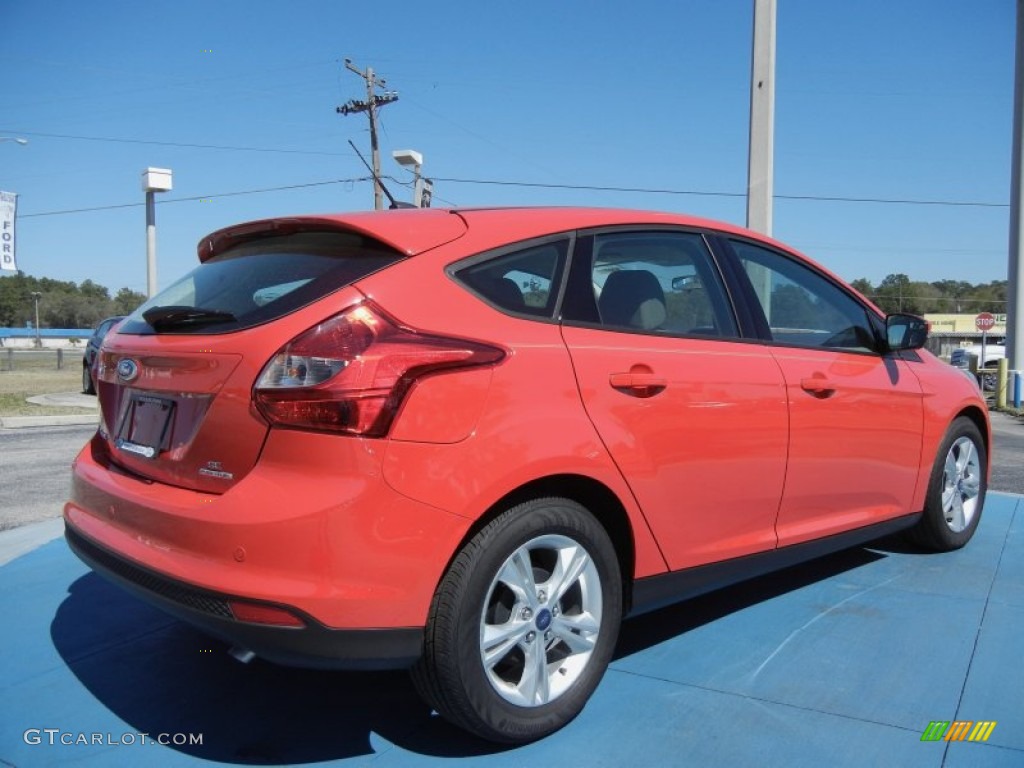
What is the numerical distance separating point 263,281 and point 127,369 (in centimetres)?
57

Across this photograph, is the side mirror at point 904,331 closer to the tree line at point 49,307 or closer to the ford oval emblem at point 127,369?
the ford oval emblem at point 127,369

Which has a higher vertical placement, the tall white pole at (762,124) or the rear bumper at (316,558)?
the tall white pole at (762,124)

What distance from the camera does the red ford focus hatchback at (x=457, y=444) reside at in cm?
214

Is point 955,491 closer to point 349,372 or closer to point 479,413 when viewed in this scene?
point 479,413

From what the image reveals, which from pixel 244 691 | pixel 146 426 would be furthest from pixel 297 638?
pixel 244 691

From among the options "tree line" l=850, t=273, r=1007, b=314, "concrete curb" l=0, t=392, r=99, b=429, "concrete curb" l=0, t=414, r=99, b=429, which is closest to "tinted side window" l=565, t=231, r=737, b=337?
"concrete curb" l=0, t=392, r=99, b=429

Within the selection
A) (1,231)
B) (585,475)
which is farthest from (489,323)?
(1,231)

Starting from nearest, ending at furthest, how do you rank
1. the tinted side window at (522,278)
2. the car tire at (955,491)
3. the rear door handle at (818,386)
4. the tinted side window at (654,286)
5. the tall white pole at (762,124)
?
1. the tinted side window at (522,278)
2. the tinted side window at (654,286)
3. the rear door handle at (818,386)
4. the car tire at (955,491)
5. the tall white pole at (762,124)

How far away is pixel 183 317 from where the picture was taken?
2.57 metres

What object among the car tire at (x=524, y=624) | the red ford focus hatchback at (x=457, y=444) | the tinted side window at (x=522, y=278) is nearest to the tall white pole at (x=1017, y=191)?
the red ford focus hatchback at (x=457, y=444)

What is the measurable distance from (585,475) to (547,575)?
0.34m

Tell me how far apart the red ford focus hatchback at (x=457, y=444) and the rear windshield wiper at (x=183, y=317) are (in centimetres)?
1

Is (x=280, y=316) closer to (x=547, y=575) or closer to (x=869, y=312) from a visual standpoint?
(x=547, y=575)

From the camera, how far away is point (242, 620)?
6.94ft
